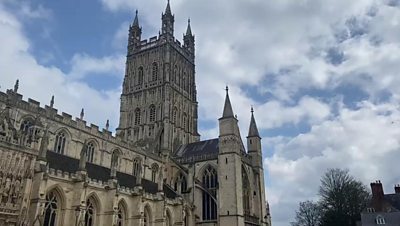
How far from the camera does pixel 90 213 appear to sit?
2616 cm

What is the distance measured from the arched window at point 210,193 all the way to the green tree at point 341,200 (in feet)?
50.0

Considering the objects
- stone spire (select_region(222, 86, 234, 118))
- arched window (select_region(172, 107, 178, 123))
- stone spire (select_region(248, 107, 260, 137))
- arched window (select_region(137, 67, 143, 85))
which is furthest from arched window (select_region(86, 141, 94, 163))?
arched window (select_region(137, 67, 143, 85))

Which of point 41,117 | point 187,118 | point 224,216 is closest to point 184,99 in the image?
point 187,118

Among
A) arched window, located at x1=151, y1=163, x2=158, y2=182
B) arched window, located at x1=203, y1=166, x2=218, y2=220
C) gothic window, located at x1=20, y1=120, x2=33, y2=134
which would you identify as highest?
gothic window, located at x1=20, y1=120, x2=33, y2=134

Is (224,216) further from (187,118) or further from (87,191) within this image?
(187,118)

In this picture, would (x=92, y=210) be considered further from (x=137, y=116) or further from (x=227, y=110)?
(x=137, y=116)

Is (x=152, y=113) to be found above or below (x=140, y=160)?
above

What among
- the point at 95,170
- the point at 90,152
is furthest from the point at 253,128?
the point at 95,170

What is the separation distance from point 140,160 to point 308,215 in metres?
32.5

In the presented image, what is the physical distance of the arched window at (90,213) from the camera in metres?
25.8

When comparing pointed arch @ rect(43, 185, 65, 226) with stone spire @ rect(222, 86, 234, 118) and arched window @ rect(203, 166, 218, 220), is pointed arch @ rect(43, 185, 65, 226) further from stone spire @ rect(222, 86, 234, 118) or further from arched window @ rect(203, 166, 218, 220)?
stone spire @ rect(222, 86, 234, 118)

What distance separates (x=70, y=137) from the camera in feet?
102

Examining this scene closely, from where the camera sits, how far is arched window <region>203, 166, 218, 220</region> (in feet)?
125

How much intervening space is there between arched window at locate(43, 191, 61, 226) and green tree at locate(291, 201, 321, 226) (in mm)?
42645
